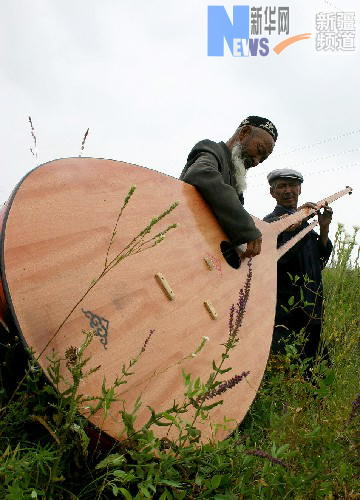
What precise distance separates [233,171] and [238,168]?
42mm

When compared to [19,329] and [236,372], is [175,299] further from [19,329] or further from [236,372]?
[19,329]

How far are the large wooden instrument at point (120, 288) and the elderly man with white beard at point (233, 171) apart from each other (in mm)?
240

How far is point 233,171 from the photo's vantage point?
281cm

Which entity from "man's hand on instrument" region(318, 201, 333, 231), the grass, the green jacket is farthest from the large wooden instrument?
"man's hand on instrument" region(318, 201, 333, 231)

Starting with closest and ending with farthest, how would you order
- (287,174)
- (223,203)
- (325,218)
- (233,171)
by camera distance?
(223,203)
(233,171)
(325,218)
(287,174)

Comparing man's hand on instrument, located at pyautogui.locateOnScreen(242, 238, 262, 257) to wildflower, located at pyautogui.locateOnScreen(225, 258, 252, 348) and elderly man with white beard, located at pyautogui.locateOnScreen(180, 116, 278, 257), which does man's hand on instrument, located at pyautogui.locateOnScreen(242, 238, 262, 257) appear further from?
wildflower, located at pyautogui.locateOnScreen(225, 258, 252, 348)

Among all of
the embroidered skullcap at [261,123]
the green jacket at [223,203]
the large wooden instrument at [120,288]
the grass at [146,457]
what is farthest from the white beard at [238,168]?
the grass at [146,457]

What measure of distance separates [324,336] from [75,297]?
1.28m

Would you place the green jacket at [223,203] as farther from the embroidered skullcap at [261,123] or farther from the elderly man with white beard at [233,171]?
the embroidered skullcap at [261,123]

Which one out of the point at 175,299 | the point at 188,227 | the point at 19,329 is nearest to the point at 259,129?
the point at 188,227

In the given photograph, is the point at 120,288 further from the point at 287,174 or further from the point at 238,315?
the point at 287,174

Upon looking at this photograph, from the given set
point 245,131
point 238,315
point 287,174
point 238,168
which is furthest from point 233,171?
point 238,315

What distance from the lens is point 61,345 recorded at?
3.40 ft

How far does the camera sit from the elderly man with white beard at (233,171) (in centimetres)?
223
